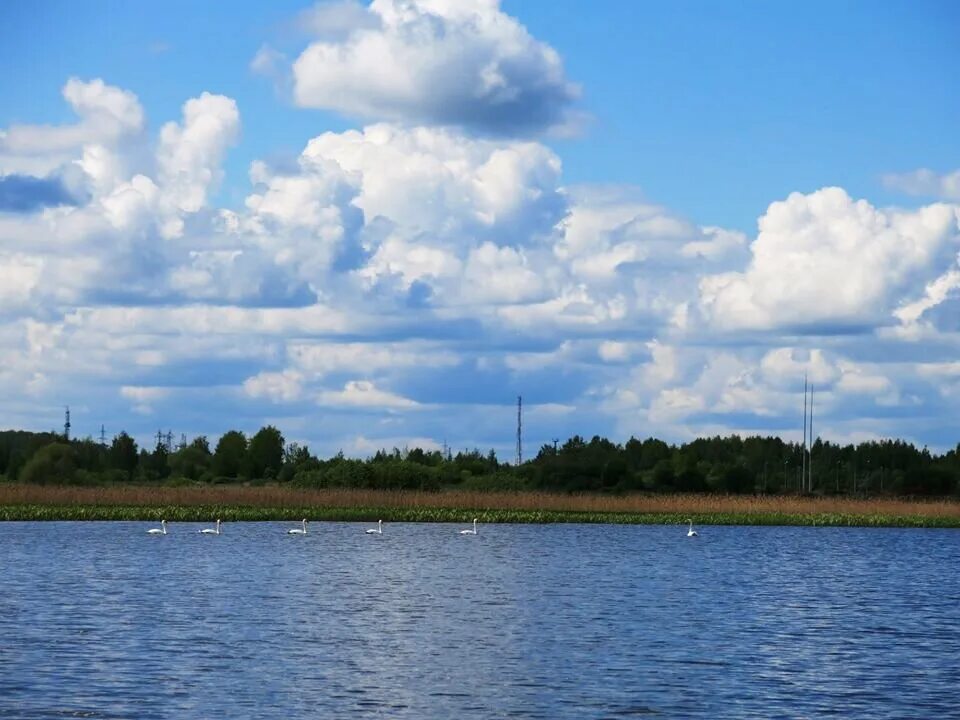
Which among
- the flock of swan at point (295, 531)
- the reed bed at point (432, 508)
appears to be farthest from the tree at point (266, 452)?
the flock of swan at point (295, 531)

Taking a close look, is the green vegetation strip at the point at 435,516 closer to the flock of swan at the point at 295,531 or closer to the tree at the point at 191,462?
the flock of swan at the point at 295,531

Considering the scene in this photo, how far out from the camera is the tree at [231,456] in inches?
6240

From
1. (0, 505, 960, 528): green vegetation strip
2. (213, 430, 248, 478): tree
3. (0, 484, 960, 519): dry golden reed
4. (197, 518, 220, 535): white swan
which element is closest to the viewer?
(197, 518, 220, 535): white swan

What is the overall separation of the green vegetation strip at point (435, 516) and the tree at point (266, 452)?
241 ft

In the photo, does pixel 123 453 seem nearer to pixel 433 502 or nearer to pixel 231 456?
pixel 231 456

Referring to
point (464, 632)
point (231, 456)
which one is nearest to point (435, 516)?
point (464, 632)

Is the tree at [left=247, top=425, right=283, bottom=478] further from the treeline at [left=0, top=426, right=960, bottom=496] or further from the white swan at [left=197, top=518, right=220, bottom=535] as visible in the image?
the white swan at [left=197, top=518, right=220, bottom=535]

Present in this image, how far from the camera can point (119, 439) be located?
555 feet

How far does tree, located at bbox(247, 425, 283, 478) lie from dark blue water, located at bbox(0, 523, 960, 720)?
93.1 metres

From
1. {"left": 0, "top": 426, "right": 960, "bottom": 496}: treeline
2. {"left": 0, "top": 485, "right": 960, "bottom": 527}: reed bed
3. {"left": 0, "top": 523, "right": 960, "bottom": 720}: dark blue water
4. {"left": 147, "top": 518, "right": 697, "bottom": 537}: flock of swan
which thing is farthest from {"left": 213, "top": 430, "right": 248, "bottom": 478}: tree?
{"left": 0, "top": 523, "right": 960, "bottom": 720}: dark blue water

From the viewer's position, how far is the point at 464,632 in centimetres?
3584

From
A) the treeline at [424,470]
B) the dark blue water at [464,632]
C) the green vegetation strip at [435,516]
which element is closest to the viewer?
the dark blue water at [464,632]

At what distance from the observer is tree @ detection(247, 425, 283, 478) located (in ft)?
526

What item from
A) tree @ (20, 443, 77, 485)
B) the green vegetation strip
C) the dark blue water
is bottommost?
the dark blue water
